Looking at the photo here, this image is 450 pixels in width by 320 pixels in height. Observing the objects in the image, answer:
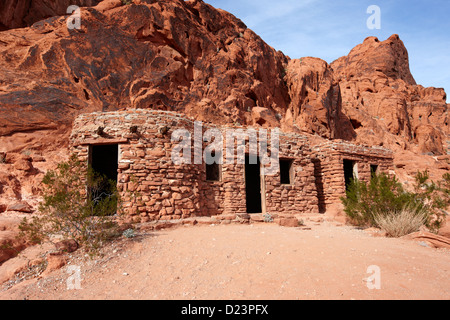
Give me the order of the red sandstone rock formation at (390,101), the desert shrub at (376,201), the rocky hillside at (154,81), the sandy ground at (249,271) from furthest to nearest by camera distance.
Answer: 1. the red sandstone rock formation at (390,101)
2. the rocky hillside at (154,81)
3. the desert shrub at (376,201)
4. the sandy ground at (249,271)

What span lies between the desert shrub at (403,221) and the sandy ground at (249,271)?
2.62 feet

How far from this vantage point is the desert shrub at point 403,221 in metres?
6.18

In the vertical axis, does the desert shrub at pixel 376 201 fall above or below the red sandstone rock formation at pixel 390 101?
below

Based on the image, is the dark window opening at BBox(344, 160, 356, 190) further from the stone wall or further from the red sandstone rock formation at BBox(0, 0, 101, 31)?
the red sandstone rock formation at BBox(0, 0, 101, 31)

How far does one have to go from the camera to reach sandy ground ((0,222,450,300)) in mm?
3213

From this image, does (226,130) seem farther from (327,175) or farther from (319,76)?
(319,76)

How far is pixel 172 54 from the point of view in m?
14.7

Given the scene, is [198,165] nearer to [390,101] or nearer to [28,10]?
[28,10]

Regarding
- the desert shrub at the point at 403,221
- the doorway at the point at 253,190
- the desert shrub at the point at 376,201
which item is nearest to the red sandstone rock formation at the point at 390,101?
the doorway at the point at 253,190

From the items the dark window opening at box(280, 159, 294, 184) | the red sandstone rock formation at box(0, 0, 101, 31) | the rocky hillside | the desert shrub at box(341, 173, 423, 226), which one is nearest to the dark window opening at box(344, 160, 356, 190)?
the dark window opening at box(280, 159, 294, 184)

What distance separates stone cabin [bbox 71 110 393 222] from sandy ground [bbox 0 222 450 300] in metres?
2.12

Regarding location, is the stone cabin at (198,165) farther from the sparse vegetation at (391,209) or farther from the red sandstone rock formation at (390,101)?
the red sandstone rock formation at (390,101)
